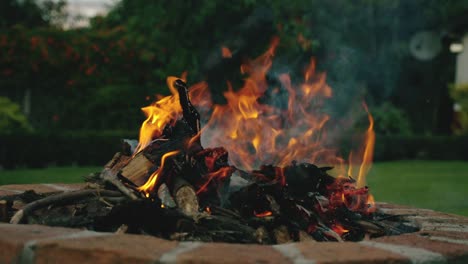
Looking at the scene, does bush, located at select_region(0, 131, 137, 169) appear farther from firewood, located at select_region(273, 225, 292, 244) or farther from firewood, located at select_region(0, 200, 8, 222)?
firewood, located at select_region(273, 225, 292, 244)

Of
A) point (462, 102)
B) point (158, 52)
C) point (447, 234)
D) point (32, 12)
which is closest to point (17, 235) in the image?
point (447, 234)

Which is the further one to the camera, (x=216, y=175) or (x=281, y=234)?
(x=216, y=175)

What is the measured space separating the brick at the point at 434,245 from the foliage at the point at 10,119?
29.4 feet

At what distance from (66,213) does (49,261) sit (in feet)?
2.72

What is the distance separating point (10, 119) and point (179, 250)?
931 centimetres

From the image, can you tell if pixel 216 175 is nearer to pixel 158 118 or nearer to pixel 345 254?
pixel 158 118

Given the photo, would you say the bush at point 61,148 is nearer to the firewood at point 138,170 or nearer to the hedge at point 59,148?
the hedge at point 59,148

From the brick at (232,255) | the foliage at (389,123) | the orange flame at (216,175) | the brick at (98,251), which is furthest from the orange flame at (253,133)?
the foliage at (389,123)

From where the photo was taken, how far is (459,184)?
8.98 meters

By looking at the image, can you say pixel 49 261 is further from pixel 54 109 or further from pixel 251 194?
pixel 54 109

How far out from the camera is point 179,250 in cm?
232

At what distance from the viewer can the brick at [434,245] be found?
257 centimetres

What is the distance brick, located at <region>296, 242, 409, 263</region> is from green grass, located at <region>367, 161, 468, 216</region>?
4.02 m

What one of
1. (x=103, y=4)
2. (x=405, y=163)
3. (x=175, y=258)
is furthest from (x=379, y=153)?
(x=175, y=258)
